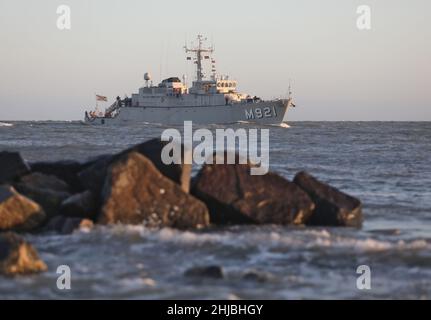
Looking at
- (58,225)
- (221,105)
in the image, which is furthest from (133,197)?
(221,105)


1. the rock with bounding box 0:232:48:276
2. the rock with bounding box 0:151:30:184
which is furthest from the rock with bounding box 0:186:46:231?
the rock with bounding box 0:232:48:276

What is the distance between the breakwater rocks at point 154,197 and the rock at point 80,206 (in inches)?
0.6

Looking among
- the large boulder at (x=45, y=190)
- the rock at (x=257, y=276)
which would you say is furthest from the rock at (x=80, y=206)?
the rock at (x=257, y=276)

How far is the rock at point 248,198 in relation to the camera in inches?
487

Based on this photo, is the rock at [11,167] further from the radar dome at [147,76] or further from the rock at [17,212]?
the radar dome at [147,76]

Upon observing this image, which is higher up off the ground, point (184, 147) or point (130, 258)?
point (184, 147)

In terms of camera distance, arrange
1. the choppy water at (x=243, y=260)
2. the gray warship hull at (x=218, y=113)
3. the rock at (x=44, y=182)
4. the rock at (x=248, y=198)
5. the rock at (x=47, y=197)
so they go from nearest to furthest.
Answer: the choppy water at (x=243, y=260) → the rock at (x=47, y=197) → the rock at (x=248, y=198) → the rock at (x=44, y=182) → the gray warship hull at (x=218, y=113)

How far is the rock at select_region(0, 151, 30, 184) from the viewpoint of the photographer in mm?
13136

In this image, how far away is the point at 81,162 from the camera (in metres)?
14.0

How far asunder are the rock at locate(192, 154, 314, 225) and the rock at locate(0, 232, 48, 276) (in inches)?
162

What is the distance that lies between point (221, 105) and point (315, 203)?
72230 mm

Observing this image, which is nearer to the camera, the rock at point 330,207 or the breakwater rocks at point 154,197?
the breakwater rocks at point 154,197

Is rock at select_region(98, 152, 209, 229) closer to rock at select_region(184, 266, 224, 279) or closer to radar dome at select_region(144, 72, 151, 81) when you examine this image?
rock at select_region(184, 266, 224, 279)
